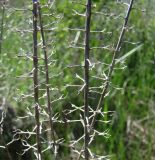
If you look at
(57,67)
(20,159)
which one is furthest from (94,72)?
(20,159)

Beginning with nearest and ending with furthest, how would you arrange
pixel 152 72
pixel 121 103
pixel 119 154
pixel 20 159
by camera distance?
pixel 20 159 < pixel 119 154 < pixel 121 103 < pixel 152 72

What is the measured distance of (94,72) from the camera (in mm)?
3637

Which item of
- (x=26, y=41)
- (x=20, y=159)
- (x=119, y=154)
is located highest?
(x=26, y=41)

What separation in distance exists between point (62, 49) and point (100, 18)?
0.33 meters

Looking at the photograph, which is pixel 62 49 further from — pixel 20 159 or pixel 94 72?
pixel 20 159

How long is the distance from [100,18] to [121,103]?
664 mm

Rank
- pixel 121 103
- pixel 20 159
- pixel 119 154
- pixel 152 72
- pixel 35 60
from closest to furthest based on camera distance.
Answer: pixel 35 60 < pixel 20 159 < pixel 119 154 < pixel 121 103 < pixel 152 72

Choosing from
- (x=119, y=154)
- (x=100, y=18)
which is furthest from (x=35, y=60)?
(x=100, y=18)

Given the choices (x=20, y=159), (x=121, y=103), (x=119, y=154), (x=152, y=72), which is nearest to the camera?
(x=20, y=159)

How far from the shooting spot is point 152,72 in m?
3.68

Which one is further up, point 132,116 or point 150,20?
point 150,20

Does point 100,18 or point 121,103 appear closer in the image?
point 121,103

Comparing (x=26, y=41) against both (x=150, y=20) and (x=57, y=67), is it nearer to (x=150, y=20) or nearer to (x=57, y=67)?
(x=57, y=67)

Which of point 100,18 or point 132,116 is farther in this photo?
point 100,18
